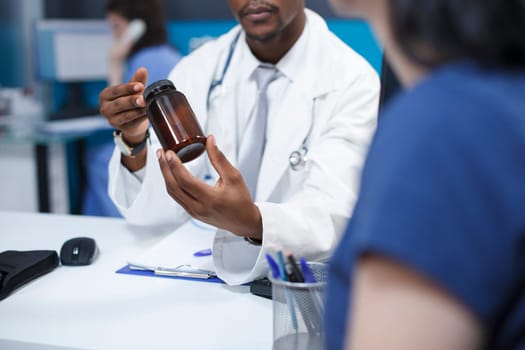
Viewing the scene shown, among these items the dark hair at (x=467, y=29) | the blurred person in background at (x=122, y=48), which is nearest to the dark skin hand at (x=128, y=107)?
the dark hair at (x=467, y=29)

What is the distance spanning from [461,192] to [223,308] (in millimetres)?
658

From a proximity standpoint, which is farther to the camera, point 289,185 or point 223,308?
point 289,185

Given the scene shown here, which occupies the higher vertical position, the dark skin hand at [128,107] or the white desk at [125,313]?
the dark skin hand at [128,107]

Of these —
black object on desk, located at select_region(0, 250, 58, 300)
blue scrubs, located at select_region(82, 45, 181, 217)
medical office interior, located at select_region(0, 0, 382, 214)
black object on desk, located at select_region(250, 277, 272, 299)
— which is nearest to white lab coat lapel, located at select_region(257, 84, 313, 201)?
black object on desk, located at select_region(250, 277, 272, 299)

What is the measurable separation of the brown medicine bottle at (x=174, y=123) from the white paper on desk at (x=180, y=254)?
0.22 meters

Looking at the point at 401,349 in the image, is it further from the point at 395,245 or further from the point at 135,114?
the point at 135,114

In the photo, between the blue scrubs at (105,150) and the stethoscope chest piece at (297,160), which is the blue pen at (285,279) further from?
the blue scrubs at (105,150)

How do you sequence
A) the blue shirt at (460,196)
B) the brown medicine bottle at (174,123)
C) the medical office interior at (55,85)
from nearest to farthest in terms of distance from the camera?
the blue shirt at (460,196), the brown medicine bottle at (174,123), the medical office interior at (55,85)

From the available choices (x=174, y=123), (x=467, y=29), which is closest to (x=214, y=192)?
(x=174, y=123)

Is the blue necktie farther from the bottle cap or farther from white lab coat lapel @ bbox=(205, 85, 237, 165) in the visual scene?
the bottle cap

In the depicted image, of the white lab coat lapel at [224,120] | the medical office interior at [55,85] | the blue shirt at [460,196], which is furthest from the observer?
the medical office interior at [55,85]

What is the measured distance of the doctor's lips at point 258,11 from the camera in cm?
142

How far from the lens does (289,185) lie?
4.65 feet

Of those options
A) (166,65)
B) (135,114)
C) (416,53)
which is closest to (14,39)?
(166,65)
